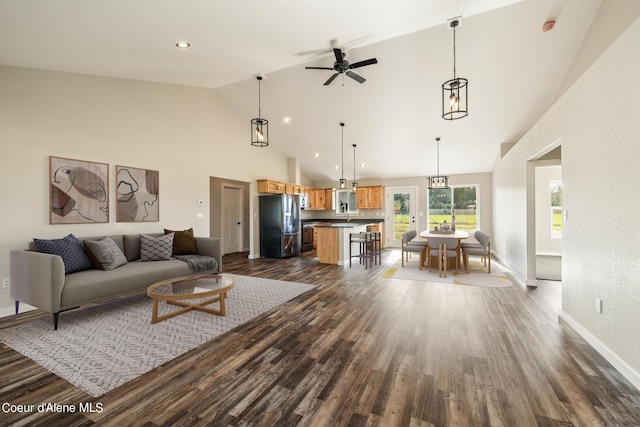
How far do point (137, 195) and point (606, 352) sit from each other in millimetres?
5984

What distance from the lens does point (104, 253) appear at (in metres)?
3.50

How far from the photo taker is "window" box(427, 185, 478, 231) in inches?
324

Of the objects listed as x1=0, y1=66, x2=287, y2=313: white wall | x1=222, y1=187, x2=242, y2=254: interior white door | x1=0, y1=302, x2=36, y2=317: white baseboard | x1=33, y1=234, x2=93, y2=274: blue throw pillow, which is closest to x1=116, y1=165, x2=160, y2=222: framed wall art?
x1=0, y1=66, x2=287, y2=313: white wall

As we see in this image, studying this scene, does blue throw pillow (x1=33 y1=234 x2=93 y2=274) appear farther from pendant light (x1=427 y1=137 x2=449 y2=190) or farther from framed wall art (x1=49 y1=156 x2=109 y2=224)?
pendant light (x1=427 y1=137 x2=449 y2=190)

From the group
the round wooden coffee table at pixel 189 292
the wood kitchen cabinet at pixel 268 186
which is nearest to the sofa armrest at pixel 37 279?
the round wooden coffee table at pixel 189 292

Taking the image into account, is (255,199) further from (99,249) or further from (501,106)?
(501,106)

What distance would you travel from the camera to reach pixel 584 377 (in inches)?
76.2

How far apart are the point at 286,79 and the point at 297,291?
397cm

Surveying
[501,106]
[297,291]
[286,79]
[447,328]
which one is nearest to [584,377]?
[447,328]

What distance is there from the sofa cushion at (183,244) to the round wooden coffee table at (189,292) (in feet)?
3.83

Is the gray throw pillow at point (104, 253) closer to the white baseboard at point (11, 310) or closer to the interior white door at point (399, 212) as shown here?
the white baseboard at point (11, 310)

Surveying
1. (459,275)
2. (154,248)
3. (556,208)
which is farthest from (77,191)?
(556,208)

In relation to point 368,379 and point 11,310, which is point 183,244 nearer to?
point 11,310

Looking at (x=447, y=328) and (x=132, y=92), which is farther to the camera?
(x=132, y=92)
